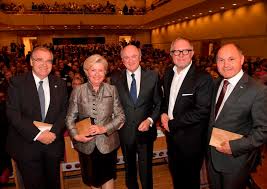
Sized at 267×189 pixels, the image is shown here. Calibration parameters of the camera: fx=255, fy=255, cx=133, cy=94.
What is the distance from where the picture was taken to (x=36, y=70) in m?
2.61

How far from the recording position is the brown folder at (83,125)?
103 inches

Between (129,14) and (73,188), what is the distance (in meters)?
24.4

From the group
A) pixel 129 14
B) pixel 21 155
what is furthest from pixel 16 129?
pixel 129 14

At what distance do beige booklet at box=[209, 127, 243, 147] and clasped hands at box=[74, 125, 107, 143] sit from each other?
1.07m

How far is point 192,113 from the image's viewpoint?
108 inches

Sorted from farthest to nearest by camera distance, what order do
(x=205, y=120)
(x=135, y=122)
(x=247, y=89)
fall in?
(x=135, y=122) → (x=205, y=120) → (x=247, y=89)

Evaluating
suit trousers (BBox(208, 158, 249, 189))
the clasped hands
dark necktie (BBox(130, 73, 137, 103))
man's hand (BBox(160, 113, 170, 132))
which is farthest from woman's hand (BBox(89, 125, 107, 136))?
suit trousers (BBox(208, 158, 249, 189))

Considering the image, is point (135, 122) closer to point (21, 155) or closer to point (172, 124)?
point (172, 124)

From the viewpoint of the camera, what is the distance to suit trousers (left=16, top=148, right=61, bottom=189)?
8.90 feet

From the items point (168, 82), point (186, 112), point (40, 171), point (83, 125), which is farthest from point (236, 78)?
point (40, 171)

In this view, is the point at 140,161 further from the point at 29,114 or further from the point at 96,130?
the point at 29,114

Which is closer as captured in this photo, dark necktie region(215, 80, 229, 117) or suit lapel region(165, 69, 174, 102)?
dark necktie region(215, 80, 229, 117)

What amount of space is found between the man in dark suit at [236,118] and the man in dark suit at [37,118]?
1627 millimetres

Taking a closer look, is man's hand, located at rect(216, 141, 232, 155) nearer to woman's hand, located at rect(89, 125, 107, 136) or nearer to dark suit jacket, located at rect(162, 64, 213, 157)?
dark suit jacket, located at rect(162, 64, 213, 157)
